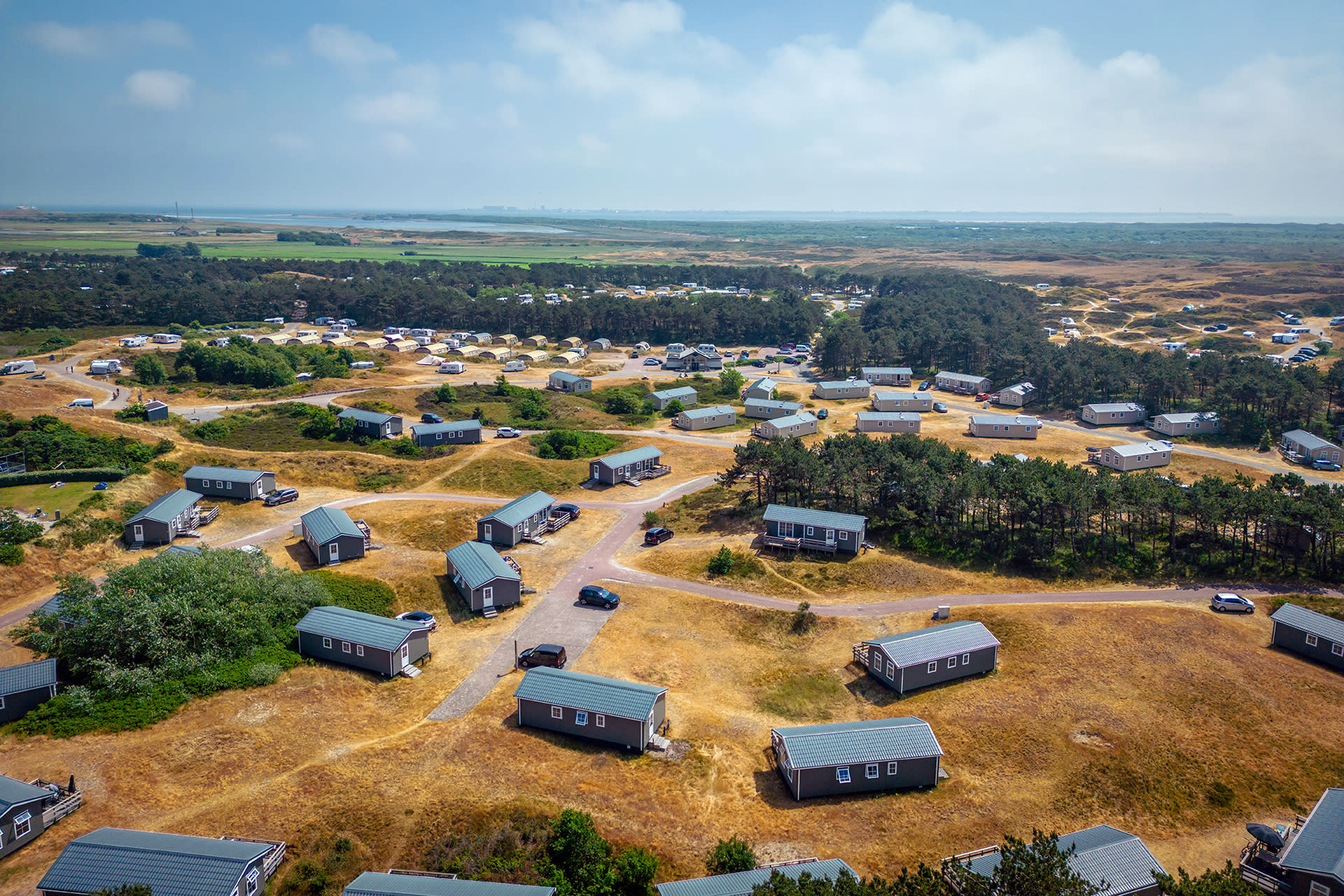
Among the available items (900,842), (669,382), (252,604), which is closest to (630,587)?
(252,604)

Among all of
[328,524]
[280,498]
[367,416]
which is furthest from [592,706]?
[367,416]

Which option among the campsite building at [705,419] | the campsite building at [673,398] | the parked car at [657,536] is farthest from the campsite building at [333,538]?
the campsite building at [673,398]

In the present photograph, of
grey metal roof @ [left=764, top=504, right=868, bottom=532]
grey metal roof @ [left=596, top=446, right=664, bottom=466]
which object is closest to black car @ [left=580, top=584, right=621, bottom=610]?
grey metal roof @ [left=764, top=504, right=868, bottom=532]

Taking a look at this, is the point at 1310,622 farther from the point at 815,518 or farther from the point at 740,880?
the point at 740,880

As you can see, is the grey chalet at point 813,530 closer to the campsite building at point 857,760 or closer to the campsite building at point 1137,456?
the campsite building at point 857,760

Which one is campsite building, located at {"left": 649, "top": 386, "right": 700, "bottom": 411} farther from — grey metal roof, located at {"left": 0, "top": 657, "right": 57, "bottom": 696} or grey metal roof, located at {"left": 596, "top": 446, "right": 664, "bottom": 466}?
grey metal roof, located at {"left": 0, "top": 657, "right": 57, "bottom": 696}

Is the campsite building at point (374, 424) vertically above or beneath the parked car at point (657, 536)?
above

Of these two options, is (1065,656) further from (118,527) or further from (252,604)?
(118,527)
